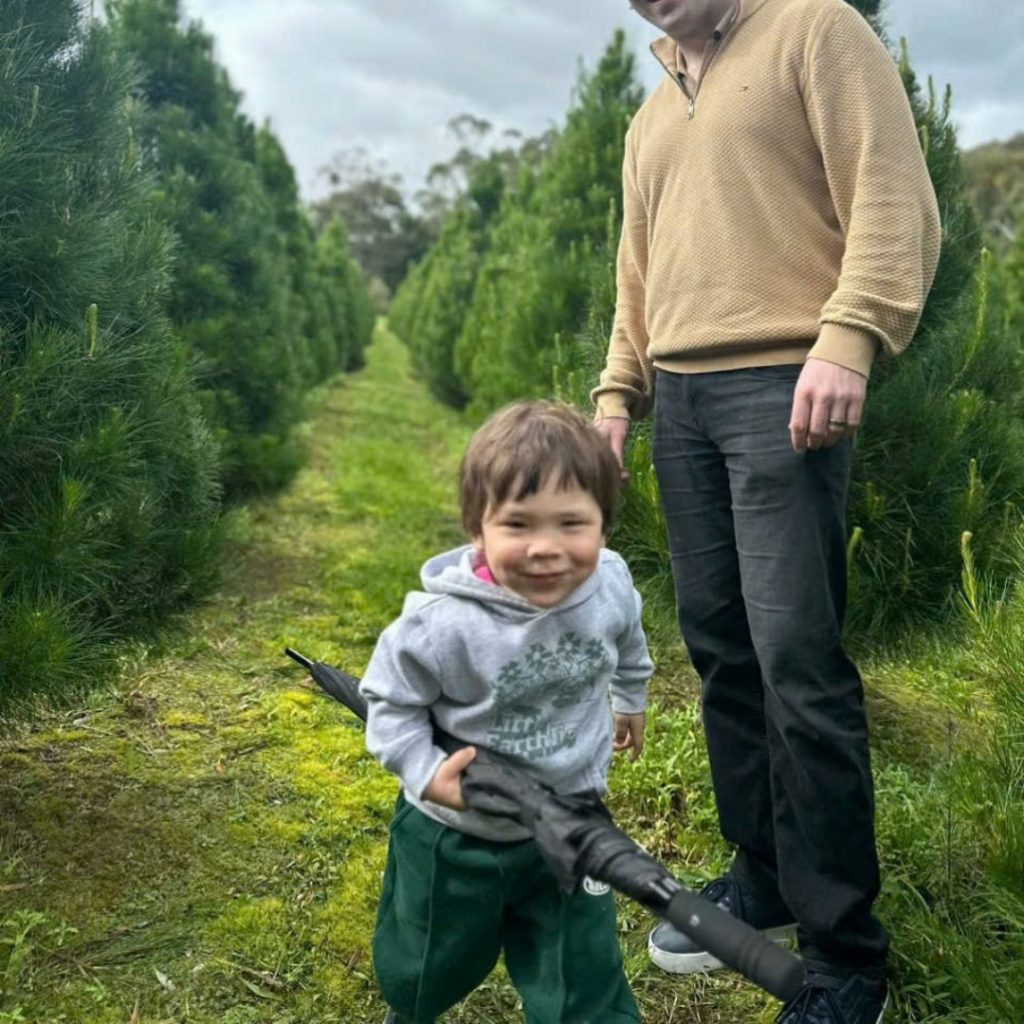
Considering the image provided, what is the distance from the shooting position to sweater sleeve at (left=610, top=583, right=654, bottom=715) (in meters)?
1.88

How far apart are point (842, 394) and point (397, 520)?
596cm

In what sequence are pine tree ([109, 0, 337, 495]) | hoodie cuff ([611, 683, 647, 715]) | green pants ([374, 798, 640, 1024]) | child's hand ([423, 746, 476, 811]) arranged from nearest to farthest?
1. child's hand ([423, 746, 476, 811])
2. green pants ([374, 798, 640, 1024])
3. hoodie cuff ([611, 683, 647, 715])
4. pine tree ([109, 0, 337, 495])

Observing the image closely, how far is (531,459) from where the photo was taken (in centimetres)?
162

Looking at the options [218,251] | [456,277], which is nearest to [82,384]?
[218,251]

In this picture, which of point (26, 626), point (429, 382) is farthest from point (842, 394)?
point (429, 382)

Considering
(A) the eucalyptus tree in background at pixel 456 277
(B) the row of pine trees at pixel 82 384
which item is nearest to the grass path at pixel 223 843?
(B) the row of pine trees at pixel 82 384

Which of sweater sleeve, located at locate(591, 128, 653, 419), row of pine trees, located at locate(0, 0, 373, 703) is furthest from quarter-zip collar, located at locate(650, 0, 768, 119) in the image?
row of pine trees, located at locate(0, 0, 373, 703)

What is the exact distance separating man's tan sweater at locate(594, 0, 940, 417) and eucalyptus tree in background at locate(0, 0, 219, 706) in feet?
4.93

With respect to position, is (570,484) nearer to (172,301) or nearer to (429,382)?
(172,301)

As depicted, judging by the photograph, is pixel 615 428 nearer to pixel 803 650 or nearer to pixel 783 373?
pixel 783 373

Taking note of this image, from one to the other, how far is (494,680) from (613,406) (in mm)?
1081

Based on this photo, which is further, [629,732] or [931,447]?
[931,447]

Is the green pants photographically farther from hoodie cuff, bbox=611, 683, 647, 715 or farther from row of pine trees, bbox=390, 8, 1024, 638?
row of pine trees, bbox=390, 8, 1024, 638

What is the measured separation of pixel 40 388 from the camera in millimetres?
2625
